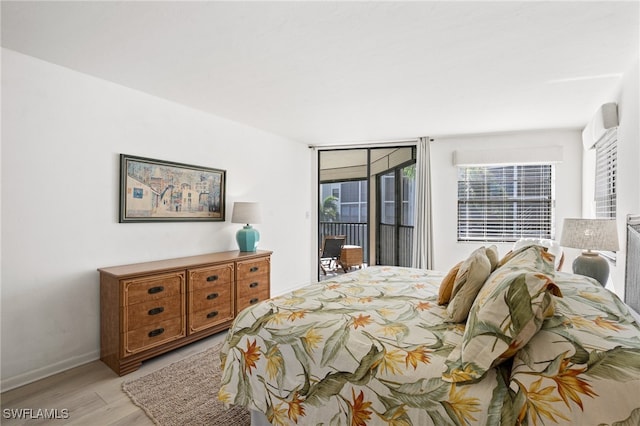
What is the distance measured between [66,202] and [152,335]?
1.30 meters

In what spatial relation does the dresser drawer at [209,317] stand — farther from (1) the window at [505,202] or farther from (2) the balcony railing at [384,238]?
(1) the window at [505,202]

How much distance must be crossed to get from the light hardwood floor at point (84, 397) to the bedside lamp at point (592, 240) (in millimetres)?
3310

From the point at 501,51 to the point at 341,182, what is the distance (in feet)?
12.0

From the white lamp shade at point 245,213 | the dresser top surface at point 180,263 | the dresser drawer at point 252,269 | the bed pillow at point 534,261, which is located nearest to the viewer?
the bed pillow at point 534,261

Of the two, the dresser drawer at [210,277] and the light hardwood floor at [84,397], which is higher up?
the dresser drawer at [210,277]

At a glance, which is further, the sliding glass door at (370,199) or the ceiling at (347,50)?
the sliding glass door at (370,199)

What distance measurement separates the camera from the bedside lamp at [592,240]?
247cm

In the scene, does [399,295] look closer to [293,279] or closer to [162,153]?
[162,153]

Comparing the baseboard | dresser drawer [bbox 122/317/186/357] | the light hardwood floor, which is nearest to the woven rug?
the light hardwood floor

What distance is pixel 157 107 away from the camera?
330 cm

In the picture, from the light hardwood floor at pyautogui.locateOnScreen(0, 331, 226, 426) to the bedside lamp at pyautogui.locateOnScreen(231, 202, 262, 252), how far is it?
153 centimetres

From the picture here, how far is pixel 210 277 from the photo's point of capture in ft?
10.7

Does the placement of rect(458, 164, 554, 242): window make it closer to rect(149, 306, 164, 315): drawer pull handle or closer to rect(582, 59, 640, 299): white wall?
rect(582, 59, 640, 299): white wall
